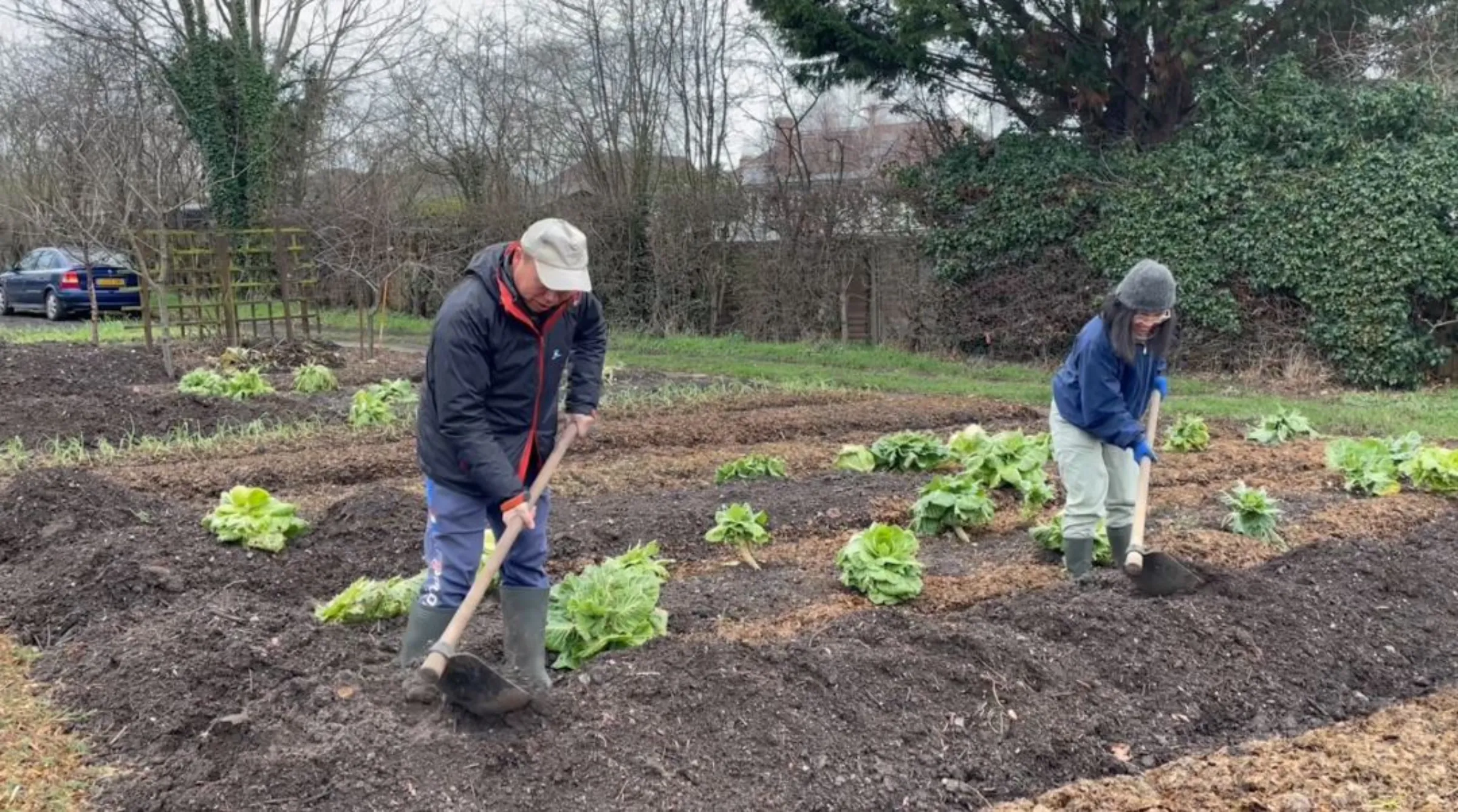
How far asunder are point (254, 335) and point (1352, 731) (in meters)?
15.3

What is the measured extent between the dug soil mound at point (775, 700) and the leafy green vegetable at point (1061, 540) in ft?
1.93

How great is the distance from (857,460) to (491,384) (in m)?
5.01

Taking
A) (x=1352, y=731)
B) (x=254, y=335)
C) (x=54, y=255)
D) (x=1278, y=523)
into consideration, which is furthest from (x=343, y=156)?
(x=1352, y=731)

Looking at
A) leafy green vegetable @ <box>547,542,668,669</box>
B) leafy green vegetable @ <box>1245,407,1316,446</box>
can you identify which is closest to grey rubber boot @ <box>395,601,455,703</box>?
leafy green vegetable @ <box>547,542,668,669</box>

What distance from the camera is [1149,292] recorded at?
526 centimetres

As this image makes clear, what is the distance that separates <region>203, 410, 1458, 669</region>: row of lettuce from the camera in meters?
4.63

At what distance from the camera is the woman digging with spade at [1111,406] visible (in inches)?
211

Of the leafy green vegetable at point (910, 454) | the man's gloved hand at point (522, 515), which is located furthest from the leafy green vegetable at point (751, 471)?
the man's gloved hand at point (522, 515)

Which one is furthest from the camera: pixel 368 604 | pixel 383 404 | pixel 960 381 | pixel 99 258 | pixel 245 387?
pixel 99 258

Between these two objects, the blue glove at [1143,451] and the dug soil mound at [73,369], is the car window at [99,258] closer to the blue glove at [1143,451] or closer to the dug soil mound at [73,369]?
the dug soil mound at [73,369]

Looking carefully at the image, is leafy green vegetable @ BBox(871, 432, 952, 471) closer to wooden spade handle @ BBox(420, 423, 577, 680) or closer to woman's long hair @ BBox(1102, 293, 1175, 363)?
woman's long hair @ BBox(1102, 293, 1175, 363)

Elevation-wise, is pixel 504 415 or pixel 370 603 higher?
pixel 504 415

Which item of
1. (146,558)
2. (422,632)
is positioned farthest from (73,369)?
(422,632)

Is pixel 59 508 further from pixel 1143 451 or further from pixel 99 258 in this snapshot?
pixel 99 258
